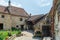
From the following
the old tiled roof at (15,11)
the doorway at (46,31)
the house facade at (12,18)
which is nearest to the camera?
the doorway at (46,31)

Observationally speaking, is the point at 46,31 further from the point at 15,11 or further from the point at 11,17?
the point at 15,11

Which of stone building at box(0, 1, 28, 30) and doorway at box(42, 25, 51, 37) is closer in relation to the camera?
doorway at box(42, 25, 51, 37)

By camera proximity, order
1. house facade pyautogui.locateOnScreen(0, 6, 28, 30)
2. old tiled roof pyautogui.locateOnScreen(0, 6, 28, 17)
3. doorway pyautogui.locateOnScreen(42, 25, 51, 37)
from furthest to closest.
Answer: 1. old tiled roof pyautogui.locateOnScreen(0, 6, 28, 17)
2. house facade pyautogui.locateOnScreen(0, 6, 28, 30)
3. doorway pyautogui.locateOnScreen(42, 25, 51, 37)

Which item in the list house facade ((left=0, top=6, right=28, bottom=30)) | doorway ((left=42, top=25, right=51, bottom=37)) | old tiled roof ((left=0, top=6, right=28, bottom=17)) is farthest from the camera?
old tiled roof ((left=0, top=6, right=28, bottom=17))

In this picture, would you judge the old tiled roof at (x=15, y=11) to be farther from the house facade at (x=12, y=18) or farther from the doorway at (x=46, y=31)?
the doorway at (x=46, y=31)

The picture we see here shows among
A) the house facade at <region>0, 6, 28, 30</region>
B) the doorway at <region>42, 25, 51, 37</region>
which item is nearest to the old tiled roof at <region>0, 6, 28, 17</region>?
the house facade at <region>0, 6, 28, 30</region>

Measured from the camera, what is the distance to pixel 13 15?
49.8 m

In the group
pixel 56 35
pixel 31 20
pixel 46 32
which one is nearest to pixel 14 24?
pixel 31 20

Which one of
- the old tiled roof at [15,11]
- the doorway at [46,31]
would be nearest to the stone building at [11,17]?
the old tiled roof at [15,11]

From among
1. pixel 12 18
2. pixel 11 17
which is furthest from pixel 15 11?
pixel 11 17

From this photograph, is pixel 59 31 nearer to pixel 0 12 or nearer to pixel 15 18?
pixel 0 12

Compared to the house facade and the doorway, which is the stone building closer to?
the house facade

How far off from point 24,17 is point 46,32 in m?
31.0

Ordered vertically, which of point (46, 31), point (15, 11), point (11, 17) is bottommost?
point (46, 31)
